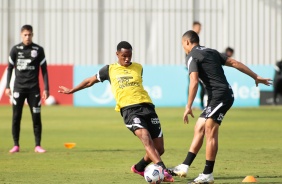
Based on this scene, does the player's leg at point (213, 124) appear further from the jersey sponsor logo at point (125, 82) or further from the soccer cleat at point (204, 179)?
the jersey sponsor logo at point (125, 82)

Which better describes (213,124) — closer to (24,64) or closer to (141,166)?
(141,166)

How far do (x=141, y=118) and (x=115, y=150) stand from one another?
15.7 ft

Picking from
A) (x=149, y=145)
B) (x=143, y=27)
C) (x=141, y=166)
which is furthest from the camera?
(x=143, y=27)

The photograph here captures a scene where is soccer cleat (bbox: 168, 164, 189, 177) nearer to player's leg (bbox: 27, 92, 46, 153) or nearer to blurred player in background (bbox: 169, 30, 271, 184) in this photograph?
blurred player in background (bbox: 169, 30, 271, 184)

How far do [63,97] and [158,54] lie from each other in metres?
7.50

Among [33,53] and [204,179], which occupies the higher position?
[33,53]

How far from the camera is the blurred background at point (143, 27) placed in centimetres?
3769

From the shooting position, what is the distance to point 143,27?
3825cm

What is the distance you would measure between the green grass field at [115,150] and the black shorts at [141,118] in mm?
716

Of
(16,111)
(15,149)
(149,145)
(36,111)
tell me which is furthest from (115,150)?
(149,145)

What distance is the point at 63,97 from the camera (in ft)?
105

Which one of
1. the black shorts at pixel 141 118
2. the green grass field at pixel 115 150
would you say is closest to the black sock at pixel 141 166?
the green grass field at pixel 115 150

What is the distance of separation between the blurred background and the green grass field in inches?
418

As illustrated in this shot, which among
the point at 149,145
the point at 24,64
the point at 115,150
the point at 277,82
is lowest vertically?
the point at 277,82
